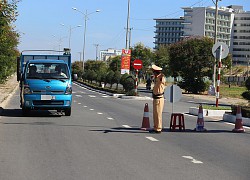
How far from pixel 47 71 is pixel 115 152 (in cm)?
908

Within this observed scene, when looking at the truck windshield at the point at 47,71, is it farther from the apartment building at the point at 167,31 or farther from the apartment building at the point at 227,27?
the apartment building at the point at 167,31

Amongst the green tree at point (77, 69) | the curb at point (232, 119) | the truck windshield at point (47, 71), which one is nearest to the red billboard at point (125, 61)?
the curb at point (232, 119)

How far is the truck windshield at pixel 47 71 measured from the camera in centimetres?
1870

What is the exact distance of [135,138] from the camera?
42.4 feet

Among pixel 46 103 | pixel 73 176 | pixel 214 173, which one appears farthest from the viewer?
pixel 46 103

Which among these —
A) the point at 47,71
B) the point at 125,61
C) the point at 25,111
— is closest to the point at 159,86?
the point at 47,71

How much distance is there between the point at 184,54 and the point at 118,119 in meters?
35.0

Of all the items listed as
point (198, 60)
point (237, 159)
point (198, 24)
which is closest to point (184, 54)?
point (198, 60)

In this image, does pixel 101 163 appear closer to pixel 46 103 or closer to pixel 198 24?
pixel 46 103

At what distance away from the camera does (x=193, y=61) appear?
52.4m

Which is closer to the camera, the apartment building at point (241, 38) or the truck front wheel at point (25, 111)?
the truck front wheel at point (25, 111)

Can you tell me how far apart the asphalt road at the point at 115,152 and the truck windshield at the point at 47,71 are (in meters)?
2.65

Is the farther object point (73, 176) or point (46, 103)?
point (46, 103)

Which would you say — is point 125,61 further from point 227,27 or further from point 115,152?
point 227,27
